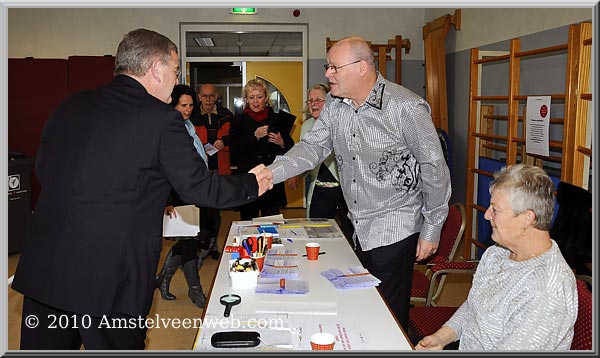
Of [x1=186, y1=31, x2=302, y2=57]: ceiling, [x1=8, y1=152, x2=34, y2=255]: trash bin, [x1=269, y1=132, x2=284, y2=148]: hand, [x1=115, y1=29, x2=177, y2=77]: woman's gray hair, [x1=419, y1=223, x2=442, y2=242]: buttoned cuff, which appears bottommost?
[x1=8, y1=152, x2=34, y2=255]: trash bin

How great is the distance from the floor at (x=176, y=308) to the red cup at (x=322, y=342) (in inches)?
49.3

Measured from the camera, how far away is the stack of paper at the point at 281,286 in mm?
2193

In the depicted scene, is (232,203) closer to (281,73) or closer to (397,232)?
(397,232)

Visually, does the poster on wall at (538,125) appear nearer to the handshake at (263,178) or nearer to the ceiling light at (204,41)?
the handshake at (263,178)

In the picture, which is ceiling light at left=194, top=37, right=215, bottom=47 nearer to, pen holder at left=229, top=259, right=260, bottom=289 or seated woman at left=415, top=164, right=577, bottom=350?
pen holder at left=229, top=259, right=260, bottom=289

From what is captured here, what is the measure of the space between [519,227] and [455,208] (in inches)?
62.4

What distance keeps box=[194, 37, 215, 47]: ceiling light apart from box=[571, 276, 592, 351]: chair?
23.1ft

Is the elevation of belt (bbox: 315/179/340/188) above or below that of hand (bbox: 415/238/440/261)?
above

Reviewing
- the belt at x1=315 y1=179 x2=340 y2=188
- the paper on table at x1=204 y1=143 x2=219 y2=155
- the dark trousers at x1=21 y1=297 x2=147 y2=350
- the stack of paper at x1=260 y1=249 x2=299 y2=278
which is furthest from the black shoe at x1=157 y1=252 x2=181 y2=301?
the dark trousers at x1=21 y1=297 x2=147 y2=350

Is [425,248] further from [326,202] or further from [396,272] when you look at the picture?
[326,202]

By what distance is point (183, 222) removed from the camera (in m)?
3.60

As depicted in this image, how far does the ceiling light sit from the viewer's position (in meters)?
8.24

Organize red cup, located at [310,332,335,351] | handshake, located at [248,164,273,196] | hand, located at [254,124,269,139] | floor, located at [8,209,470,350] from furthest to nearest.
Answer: hand, located at [254,124,269,139], floor, located at [8,209,470,350], handshake, located at [248,164,273,196], red cup, located at [310,332,335,351]

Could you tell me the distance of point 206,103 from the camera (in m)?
5.80
